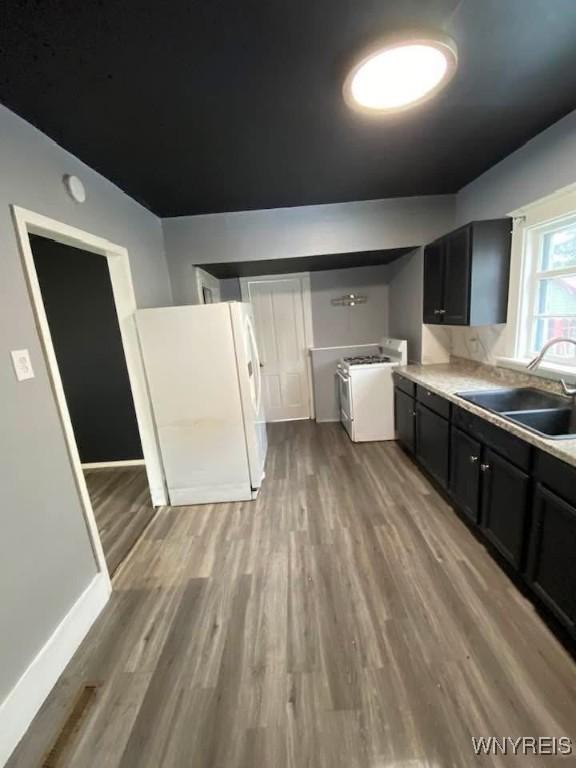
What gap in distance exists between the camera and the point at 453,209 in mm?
3021

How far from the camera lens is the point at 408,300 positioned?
3646 mm

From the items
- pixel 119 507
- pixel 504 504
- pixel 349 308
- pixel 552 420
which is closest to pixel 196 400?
pixel 119 507

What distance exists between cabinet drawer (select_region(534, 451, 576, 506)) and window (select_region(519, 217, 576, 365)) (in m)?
Result: 1.00

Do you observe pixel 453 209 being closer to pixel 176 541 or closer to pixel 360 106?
pixel 360 106

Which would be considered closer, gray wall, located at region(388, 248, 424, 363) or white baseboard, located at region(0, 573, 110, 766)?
white baseboard, located at region(0, 573, 110, 766)

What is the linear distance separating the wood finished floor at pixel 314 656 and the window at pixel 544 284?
134cm

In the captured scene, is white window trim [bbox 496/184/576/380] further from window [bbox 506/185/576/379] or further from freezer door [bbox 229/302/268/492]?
freezer door [bbox 229/302/268/492]

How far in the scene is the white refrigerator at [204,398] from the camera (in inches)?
94.6

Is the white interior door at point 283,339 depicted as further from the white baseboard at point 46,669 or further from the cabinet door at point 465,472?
the white baseboard at point 46,669

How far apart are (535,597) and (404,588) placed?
0.64m

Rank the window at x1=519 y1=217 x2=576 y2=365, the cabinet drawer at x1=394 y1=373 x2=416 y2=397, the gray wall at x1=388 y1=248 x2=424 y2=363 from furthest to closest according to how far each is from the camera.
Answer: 1. the gray wall at x1=388 y1=248 x2=424 y2=363
2. the cabinet drawer at x1=394 y1=373 x2=416 y2=397
3. the window at x1=519 y1=217 x2=576 y2=365

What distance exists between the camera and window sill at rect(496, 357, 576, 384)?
1.93 meters

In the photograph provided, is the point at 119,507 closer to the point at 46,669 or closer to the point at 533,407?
the point at 46,669

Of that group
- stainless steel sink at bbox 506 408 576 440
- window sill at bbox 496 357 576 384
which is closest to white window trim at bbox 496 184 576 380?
window sill at bbox 496 357 576 384
